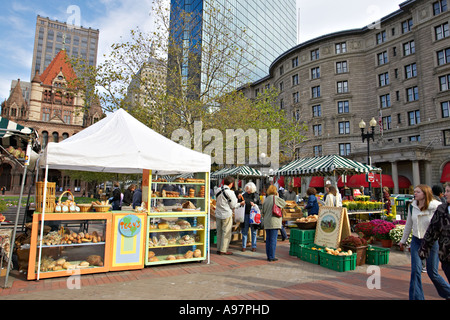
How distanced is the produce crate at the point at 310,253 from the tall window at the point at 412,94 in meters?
36.6

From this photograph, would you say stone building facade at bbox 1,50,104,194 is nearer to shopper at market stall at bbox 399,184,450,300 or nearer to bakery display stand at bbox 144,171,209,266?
bakery display stand at bbox 144,171,209,266

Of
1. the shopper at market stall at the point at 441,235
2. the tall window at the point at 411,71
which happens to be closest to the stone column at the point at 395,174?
the tall window at the point at 411,71

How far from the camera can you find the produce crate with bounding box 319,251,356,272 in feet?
20.9

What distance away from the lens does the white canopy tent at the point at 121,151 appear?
228 inches

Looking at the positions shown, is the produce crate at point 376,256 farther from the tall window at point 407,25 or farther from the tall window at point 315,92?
the tall window at point 315,92

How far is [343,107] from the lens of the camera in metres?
42.6

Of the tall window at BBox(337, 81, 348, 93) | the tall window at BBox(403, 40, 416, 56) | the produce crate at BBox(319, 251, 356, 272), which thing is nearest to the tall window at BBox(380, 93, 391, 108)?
the tall window at BBox(337, 81, 348, 93)

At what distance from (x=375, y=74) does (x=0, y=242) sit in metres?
45.7

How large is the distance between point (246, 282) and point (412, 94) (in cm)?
3987

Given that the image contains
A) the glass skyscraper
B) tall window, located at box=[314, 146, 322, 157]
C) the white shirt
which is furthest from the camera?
the glass skyscraper

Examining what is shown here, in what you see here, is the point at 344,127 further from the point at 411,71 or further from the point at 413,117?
the point at 411,71

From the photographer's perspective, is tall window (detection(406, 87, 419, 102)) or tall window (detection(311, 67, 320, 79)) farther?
tall window (detection(311, 67, 320, 79))
